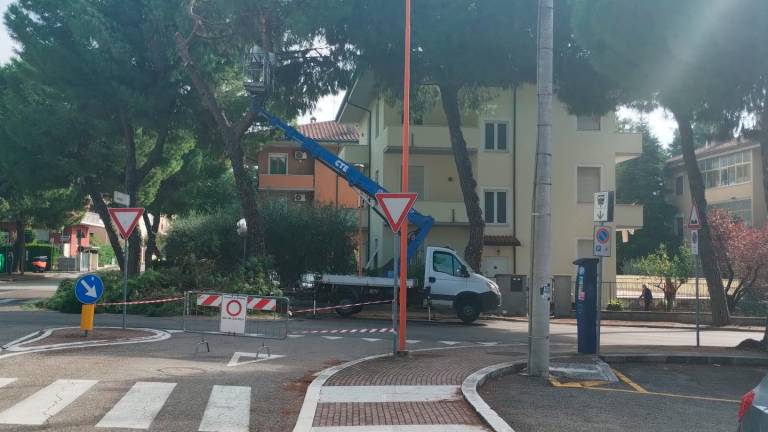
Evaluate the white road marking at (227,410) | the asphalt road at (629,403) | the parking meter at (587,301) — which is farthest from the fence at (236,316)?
the parking meter at (587,301)

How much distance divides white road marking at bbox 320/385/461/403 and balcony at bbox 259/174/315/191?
128ft

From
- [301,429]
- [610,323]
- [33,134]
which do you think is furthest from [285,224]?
[301,429]

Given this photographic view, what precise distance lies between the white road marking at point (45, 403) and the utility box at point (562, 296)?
2158 centimetres

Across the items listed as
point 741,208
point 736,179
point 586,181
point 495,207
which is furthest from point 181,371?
point 736,179

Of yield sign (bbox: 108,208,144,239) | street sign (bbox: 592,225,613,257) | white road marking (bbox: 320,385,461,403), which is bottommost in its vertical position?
white road marking (bbox: 320,385,461,403)

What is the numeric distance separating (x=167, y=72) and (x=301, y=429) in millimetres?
22754

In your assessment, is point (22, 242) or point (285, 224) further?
point (22, 242)

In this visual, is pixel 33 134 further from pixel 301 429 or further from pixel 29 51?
pixel 301 429

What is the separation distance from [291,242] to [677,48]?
685 inches

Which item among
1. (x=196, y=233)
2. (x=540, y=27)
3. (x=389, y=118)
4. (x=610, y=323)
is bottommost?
(x=610, y=323)

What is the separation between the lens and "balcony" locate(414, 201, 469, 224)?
107 feet

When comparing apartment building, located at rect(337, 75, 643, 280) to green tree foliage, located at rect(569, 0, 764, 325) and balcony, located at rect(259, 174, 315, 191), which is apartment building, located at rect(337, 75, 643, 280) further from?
balcony, located at rect(259, 174, 315, 191)

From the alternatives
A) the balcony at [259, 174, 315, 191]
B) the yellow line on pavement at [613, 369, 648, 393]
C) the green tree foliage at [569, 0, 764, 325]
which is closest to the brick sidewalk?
the yellow line on pavement at [613, 369, 648, 393]

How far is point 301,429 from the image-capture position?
7.55 metres
